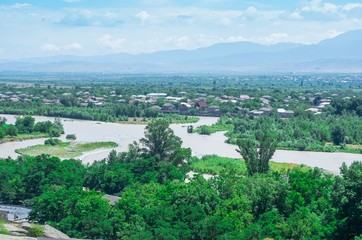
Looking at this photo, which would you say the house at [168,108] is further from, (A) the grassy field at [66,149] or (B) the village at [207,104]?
(A) the grassy field at [66,149]

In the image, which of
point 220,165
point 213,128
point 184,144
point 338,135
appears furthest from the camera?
point 213,128

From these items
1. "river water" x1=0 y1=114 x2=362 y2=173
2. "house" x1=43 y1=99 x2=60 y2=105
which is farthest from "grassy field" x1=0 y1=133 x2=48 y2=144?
"house" x1=43 y1=99 x2=60 y2=105

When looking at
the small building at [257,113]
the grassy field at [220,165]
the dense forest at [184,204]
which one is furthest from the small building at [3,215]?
the small building at [257,113]

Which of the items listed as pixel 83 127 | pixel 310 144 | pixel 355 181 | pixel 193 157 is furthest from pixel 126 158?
pixel 83 127

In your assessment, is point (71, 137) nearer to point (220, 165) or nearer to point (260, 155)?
point (220, 165)

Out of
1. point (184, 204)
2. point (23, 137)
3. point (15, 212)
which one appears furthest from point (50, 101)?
point (184, 204)

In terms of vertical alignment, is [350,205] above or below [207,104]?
above

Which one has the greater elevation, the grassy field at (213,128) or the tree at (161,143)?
the tree at (161,143)
